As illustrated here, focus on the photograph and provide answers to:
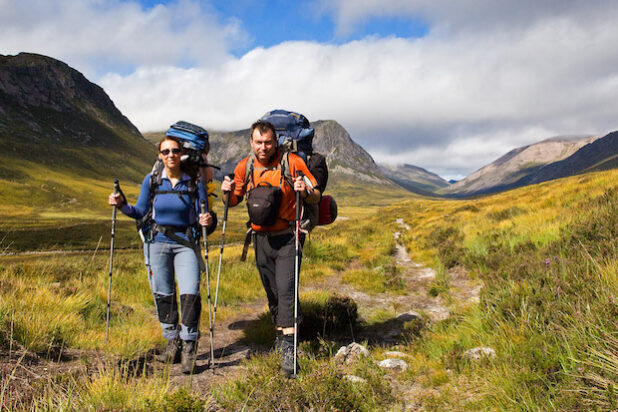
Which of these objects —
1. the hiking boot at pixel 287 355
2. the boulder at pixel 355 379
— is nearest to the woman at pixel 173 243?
the hiking boot at pixel 287 355

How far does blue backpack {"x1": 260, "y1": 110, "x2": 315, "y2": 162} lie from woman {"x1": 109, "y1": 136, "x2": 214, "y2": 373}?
1.33 metres

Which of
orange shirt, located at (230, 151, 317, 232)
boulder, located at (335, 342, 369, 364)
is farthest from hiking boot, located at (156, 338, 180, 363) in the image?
boulder, located at (335, 342, 369, 364)

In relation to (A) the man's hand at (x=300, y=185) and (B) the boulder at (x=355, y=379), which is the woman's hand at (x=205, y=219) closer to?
(A) the man's hand at (x=300, y=185)

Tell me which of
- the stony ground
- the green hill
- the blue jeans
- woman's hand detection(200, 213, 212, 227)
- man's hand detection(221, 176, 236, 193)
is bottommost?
the stony ground

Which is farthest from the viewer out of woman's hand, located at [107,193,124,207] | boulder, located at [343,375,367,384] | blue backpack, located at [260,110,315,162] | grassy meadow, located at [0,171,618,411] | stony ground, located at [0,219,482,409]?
blue backpack, located at [260,110,315,162]

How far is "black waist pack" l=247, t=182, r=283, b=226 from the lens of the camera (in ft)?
12.8

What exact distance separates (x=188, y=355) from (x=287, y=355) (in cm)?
129

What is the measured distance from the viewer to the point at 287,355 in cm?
391

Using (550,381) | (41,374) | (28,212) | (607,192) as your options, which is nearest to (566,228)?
(607,192)

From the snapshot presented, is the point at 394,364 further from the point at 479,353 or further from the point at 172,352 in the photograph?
the point at 172,352

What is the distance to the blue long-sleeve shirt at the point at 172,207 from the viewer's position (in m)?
4.30

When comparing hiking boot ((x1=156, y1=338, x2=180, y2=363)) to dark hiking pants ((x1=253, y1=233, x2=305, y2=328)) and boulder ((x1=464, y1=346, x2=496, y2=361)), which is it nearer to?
dark hiking pants ((x1=253, y1=233, x2=305, y2=328))

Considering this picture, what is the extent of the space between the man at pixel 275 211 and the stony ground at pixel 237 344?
105cm

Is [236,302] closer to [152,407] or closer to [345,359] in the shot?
[345,359]
